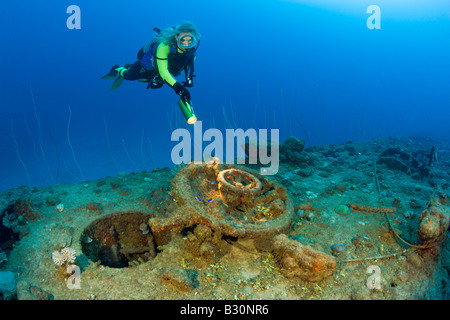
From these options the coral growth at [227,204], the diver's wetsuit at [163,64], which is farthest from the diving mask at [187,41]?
the coral growth at [227,204]

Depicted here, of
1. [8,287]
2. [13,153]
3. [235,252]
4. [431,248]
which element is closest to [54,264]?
[8,287]

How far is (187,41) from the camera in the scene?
5742mm

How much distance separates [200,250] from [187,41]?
5000mm

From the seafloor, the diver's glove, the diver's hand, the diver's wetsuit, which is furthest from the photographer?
the diver's hand

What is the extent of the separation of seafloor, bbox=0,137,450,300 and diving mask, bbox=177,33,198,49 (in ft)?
12.0

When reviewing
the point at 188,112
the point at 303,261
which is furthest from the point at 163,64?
the point at 303,261

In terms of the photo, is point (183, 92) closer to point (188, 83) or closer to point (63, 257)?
point (188, 83)

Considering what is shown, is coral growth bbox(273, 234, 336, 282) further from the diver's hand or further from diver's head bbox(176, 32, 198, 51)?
diver's head bbox(176, 32, 198, 51)

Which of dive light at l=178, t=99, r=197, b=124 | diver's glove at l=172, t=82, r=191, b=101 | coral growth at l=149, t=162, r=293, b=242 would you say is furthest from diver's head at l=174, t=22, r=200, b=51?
coral growth at l=149, t=162, r=293, b=242

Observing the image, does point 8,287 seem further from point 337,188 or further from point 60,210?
point 337,188

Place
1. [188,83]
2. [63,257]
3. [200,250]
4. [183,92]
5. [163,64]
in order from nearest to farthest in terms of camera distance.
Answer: [63,257]
[200,250]
[183,92]
[163,64]
[188,83]

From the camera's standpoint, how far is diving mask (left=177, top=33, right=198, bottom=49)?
5.68 meters

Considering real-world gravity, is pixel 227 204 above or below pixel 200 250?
above
